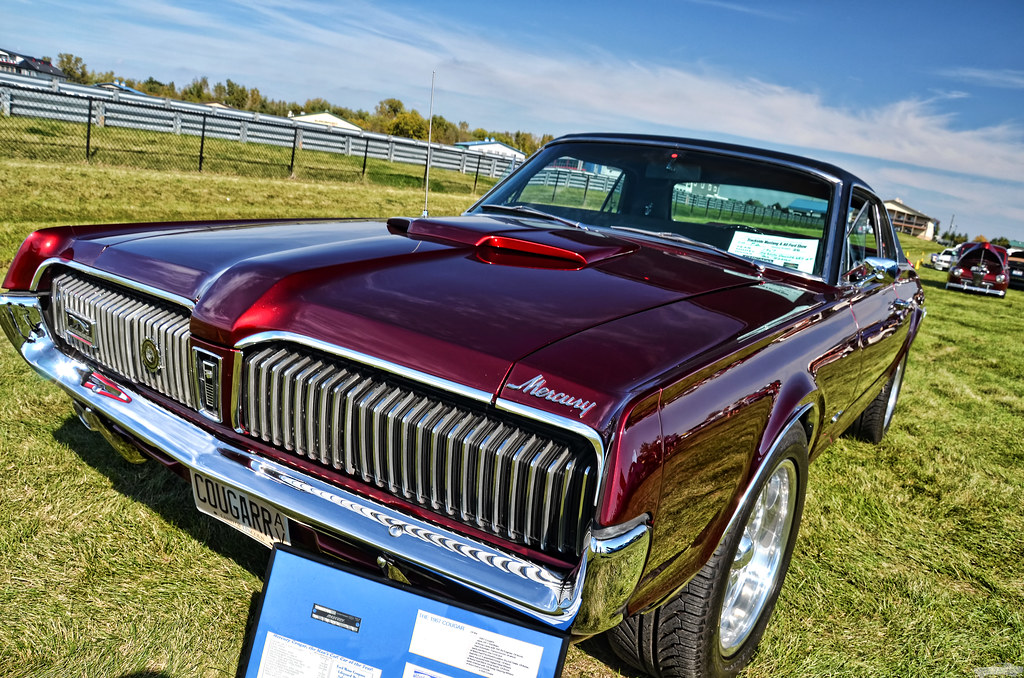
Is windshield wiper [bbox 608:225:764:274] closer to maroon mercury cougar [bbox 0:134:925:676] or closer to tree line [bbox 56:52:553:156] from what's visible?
maroon mercury cougar [bbox 0:134:925:676]

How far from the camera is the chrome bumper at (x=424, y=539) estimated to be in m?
1.52

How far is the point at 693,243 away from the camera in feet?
9.84

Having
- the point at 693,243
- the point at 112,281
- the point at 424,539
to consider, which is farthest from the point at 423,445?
the point at 693,243

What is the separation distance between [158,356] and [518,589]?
131 centimetres

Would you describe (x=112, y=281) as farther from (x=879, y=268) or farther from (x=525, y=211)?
(x=879, y=268)

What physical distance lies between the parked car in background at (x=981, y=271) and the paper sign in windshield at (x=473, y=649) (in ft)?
67.4

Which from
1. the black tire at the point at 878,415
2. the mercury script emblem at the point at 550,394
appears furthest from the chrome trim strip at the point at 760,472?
the black tire at the point at 878,415

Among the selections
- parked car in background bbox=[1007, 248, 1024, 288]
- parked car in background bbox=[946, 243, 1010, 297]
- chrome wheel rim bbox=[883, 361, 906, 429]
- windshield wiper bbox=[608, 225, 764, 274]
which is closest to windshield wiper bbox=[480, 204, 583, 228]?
windshield wiper bbox=[608, 225, 764, 274]

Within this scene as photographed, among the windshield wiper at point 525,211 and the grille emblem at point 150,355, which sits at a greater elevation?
the windshield wiper at point 525,211

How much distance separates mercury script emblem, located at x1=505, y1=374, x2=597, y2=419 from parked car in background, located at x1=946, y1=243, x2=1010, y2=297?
2050 cm

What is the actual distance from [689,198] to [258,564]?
2274mm

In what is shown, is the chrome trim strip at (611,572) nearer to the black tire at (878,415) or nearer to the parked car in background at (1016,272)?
the black tire at (878,415)

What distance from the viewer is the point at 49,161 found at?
12430 mm

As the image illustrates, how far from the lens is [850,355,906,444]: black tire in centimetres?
458
